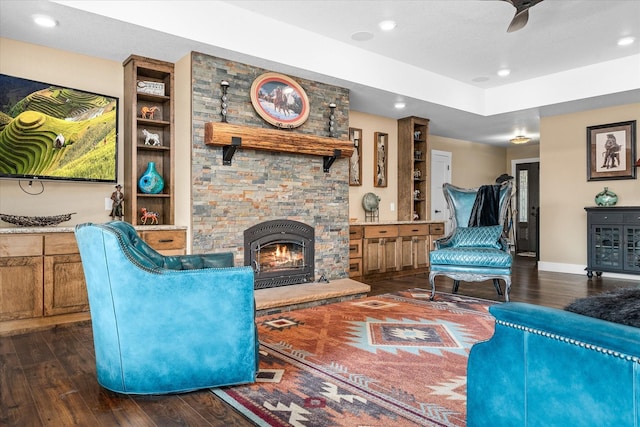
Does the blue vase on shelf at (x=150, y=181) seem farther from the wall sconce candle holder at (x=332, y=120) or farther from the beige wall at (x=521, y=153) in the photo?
the beige wall at (x=521, y=153)

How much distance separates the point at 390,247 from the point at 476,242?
5.70 ft

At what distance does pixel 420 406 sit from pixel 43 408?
1.76 metres

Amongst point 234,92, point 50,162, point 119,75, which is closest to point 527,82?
point 234,92

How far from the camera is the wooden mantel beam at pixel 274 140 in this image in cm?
400

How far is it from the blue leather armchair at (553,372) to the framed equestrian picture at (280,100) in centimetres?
360

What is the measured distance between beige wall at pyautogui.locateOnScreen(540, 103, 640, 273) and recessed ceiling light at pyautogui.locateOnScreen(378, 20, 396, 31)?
380cm

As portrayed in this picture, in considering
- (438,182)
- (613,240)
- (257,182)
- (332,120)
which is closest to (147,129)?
(257,182)

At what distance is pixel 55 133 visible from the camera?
12.7 ft

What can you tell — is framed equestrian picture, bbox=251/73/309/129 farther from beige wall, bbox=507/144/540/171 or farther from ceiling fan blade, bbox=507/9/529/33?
beige wall, bbox=507/144/540/171

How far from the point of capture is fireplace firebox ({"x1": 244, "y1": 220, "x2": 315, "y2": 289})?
4.43 metres

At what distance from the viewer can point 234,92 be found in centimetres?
431

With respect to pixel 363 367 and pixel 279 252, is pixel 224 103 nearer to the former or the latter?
pixel 279 252

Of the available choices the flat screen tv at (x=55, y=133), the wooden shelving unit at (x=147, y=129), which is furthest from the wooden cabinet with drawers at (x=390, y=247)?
the flat screen tv at (x=55, y=133)

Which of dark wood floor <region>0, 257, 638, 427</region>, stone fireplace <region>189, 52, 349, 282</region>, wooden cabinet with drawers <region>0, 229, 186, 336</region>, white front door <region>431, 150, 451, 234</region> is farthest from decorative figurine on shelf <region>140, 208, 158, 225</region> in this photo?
white front door <region>431, 150, 451, 234</region>
